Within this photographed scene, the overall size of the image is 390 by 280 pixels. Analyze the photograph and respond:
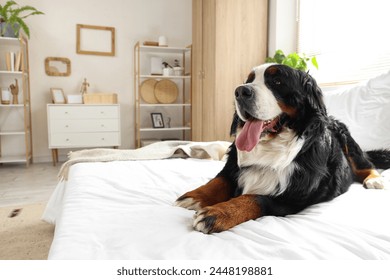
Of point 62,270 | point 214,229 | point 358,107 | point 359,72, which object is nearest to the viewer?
point 62,270

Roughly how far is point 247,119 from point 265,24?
3.13 metres

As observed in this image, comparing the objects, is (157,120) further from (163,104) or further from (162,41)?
(162,41)

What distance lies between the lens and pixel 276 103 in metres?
1.08

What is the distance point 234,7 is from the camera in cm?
375

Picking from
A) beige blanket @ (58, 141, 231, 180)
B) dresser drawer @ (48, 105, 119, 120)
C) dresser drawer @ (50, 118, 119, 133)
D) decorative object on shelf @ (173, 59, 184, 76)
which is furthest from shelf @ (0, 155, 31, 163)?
beige blanket @ (58, 141, 231, 180)

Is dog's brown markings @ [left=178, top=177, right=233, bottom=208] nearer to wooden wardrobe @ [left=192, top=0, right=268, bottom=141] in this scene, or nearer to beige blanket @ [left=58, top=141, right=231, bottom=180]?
beige blanket @ [left=58, top=141, right=231, bottom=180]

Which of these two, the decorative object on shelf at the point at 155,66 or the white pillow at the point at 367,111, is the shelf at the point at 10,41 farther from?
the white pillow at the point at 367,111

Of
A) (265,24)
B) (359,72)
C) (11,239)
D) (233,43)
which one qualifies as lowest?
(11,239)

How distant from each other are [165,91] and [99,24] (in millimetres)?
1383

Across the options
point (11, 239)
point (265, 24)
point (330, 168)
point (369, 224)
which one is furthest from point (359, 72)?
point (11, 239)

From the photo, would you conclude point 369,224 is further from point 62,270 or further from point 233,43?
point 233,43

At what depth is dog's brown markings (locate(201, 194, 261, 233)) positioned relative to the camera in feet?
2.81

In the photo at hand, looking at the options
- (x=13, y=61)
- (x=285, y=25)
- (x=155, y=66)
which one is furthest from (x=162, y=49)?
(x=13, y=61)

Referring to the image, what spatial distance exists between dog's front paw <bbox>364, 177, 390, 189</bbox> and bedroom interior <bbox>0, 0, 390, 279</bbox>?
3.8 inches
